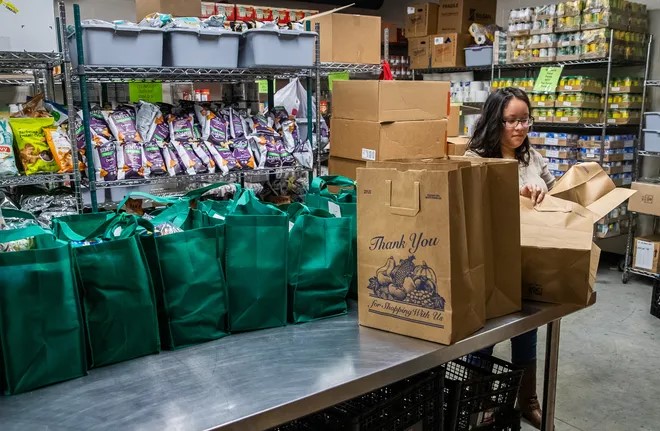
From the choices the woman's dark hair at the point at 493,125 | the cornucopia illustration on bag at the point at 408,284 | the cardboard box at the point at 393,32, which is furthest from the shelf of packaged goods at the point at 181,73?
the cardboard box at the point at 393,32

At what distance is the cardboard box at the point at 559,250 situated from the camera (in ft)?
5.11

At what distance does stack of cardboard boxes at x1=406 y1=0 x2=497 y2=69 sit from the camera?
588 centimetres

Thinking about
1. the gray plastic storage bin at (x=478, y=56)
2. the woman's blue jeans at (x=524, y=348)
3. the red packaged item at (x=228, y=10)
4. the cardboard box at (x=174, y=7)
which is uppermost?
the red packaged item at (x=228, y=10)

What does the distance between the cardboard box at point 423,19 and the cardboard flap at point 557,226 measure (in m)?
4.95

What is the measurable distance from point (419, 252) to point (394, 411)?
53 centimetres

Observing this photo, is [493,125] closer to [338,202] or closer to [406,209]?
[338,202]

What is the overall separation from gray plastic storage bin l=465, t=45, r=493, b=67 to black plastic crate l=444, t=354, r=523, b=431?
4265 mm

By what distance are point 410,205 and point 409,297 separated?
0.22 metres

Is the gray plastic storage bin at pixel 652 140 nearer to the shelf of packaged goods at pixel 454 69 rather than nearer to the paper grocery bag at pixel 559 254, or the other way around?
the shelf of packaged goods at pixel 454 69

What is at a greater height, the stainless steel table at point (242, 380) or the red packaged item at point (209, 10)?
the red packaged item at point (209, 10)

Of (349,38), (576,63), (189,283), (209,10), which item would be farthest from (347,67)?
(189,283)

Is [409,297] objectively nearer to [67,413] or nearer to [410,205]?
[410,205]

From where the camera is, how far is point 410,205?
133 centimetres

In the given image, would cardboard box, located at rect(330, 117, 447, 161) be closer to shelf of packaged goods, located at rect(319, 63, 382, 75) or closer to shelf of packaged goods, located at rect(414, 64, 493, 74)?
shelf of packaged goods, located at rect(319, 63, 382, 75)
